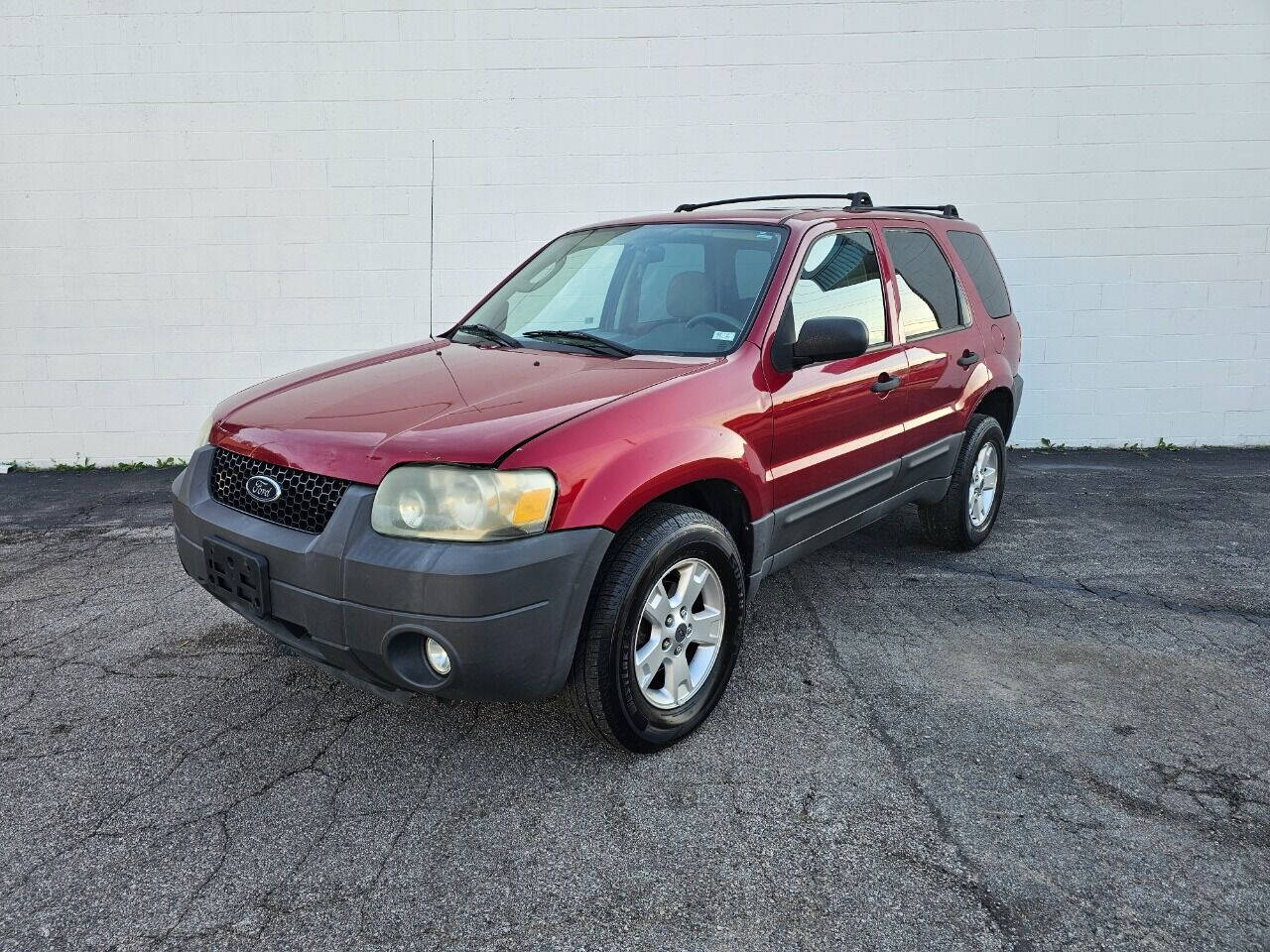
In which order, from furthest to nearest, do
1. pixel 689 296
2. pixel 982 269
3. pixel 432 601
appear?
pixel 982 269
pixel 689 296
pixel 432 601

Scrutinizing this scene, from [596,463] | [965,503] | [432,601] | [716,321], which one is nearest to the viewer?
[432,601]

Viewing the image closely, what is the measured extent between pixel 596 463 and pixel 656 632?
63 cm

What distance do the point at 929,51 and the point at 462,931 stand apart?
23.7 feet

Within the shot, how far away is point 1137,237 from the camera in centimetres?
768

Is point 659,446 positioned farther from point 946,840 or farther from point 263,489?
point 946,840

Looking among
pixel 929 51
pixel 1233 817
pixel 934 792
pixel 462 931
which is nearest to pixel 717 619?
pixel 934 792

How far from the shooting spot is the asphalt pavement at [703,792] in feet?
7.63

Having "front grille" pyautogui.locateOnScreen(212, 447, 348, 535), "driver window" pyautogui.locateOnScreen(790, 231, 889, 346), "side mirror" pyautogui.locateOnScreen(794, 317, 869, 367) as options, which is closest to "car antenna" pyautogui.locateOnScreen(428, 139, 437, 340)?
"driver window" pyautogui.locateOnScreen(790, 231, 889, 346)

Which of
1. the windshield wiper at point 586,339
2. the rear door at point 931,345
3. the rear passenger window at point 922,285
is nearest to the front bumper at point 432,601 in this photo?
the windshield wiper at point 586,339

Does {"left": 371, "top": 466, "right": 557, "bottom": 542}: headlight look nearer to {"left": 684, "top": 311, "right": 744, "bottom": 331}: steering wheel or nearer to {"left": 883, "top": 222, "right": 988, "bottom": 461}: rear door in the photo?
{"left": 684, "top": 311, "right": 744, "bottom": 331}: steering wheel

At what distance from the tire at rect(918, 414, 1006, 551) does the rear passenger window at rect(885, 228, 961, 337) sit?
62 centimetres

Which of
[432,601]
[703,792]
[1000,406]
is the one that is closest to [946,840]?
[703,792]

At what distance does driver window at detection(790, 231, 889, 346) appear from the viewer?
3.71 metres

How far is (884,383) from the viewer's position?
403 centimetres
